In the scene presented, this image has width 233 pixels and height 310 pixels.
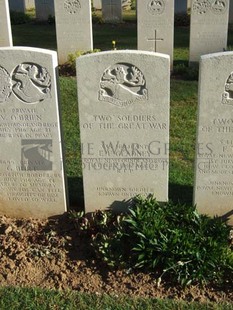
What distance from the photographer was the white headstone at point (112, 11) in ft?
→ 63.9

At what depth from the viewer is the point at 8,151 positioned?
17.0 ft

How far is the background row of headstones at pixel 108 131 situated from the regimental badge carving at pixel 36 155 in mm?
12

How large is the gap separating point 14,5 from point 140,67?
19646 mm

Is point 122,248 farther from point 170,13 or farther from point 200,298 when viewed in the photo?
point 170,13

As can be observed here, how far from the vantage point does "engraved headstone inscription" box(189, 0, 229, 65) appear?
11.0 meters

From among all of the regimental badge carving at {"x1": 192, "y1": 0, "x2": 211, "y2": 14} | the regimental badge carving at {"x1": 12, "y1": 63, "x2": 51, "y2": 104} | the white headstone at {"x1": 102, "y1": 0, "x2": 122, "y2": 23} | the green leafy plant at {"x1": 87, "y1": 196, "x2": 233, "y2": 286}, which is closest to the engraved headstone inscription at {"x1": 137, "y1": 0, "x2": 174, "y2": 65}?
the regimental badge carving at {"x1": 192, "y1": 0, "x2": 211, "y2": 14}

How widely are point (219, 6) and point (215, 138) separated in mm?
7233

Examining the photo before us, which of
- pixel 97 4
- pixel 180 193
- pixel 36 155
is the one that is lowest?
pixel 180 193

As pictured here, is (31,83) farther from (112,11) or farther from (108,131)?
(112,11)

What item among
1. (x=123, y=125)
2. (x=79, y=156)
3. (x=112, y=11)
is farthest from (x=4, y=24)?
(x=112, y=11)

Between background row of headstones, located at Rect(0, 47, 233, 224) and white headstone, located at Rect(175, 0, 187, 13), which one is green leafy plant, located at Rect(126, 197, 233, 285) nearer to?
background row of headstones, located at Rect(0, 47, 233, 224)

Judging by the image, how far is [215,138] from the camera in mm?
4793

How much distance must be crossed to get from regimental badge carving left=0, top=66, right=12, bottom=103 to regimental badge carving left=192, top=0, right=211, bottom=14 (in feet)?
24.8

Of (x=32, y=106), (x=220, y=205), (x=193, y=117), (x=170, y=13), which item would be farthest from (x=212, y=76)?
(x=170, y=13)
